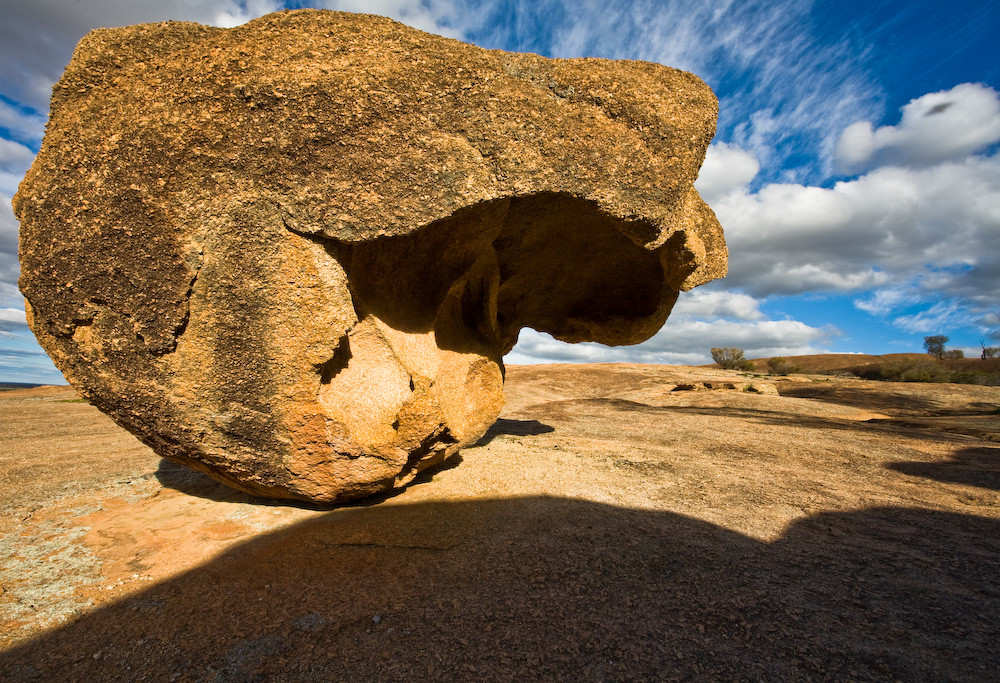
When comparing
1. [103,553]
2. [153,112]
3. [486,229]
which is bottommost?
[103,553]

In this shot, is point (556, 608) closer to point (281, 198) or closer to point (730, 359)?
point (281, 198)

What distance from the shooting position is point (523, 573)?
104 inches

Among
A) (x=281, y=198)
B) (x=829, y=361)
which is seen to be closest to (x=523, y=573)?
(x=281, y=198)

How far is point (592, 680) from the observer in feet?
6.14

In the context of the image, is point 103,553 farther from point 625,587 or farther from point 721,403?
point 721,403

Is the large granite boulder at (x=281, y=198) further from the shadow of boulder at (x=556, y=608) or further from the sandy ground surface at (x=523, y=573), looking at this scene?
the shadow of boulder at (x=556, y=608)

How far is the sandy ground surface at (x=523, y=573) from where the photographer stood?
201 cm

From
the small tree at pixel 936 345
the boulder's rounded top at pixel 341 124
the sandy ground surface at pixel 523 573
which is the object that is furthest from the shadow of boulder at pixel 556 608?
the small tree at pixel 936 345

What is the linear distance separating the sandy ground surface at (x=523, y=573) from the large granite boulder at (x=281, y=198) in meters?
0.70

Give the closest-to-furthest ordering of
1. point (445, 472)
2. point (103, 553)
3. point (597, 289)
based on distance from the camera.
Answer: point (103, 553), point (445, 472), point (597, 289)

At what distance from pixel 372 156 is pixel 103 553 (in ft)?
10.1

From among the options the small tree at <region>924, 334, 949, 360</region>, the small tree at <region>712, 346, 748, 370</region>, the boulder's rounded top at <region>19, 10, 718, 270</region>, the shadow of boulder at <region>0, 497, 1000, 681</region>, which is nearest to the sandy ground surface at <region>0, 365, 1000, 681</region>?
the shadow of boulder at <region>0, 497, 1000, 681</region>

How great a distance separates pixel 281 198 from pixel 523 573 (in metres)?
2.81

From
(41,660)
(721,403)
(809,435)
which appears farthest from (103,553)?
(721,403)
